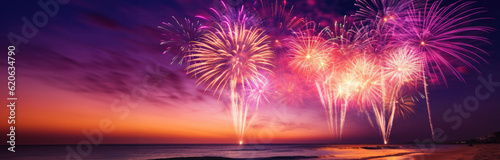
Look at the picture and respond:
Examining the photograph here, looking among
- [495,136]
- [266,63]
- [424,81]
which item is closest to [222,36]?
[266,63]

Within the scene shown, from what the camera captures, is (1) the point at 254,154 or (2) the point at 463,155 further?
(1) the point at 254,154

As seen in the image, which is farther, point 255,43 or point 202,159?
point 202,159

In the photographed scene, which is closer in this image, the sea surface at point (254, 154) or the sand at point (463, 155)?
the sand at point (463, 155)

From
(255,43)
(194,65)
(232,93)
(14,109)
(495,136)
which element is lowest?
(495,136)

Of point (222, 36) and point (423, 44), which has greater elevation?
point (222, 36)

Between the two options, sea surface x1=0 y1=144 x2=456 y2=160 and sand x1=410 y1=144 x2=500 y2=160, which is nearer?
sand x1=410 y1=144 x2=500 y2=160

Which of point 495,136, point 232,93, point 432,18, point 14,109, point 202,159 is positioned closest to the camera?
point 14,109

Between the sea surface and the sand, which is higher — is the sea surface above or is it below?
below

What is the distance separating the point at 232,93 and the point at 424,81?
67.0 feet

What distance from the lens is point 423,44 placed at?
87.8 ft

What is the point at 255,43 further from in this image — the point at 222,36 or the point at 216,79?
the point at 216,79

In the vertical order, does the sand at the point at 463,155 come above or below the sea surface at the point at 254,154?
above

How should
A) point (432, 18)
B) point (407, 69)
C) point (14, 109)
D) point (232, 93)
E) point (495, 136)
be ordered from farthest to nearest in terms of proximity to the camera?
point (495, 136), point (232, 93), point (407, 69), point (432, 18), point (14, 109)

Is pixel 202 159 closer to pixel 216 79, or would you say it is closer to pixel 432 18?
pixel 216 79
